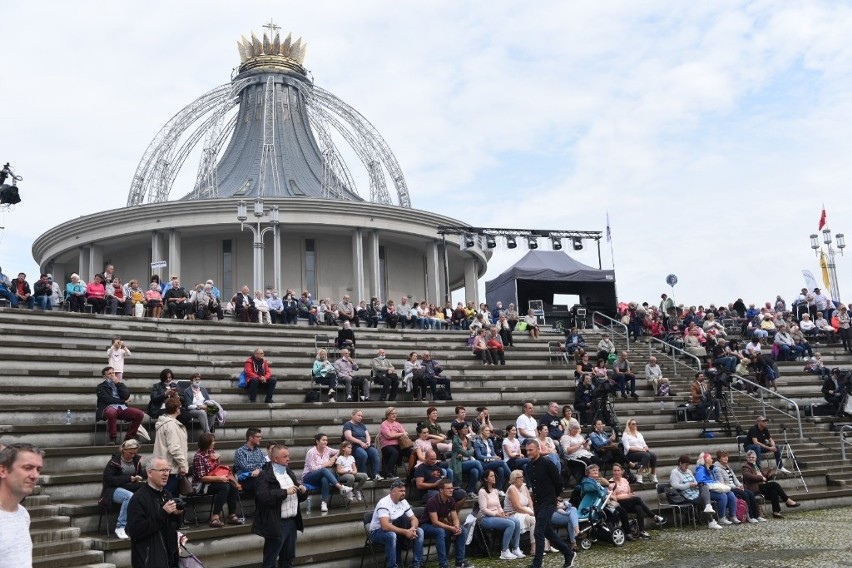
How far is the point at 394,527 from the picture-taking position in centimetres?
1070

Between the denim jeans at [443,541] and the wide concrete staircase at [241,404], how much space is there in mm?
1012

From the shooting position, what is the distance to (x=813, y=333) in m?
28.1

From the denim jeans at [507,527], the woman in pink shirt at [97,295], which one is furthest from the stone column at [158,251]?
the denim jeans at [507,527]

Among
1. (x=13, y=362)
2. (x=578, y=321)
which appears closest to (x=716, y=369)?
(x=578, y=321)

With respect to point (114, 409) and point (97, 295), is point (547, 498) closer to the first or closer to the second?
point (114, 409)

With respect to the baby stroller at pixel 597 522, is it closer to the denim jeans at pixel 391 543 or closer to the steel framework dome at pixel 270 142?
the denim jeans at pixel 391 543

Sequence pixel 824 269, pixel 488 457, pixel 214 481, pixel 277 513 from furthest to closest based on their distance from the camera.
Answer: pixel 824 269 → pixel 488 457 → pixel 214 481 → pixel 277 513

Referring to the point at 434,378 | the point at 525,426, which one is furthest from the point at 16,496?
the point at 434,378

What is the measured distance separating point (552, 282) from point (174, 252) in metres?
14.2

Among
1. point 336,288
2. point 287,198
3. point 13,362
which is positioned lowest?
point 13,362

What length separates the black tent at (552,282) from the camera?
32250mm

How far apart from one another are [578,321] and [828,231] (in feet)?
45.5

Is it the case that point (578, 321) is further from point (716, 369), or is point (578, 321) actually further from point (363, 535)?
point (363, 535)

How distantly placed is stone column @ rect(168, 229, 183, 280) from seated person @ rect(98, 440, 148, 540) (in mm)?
22644
